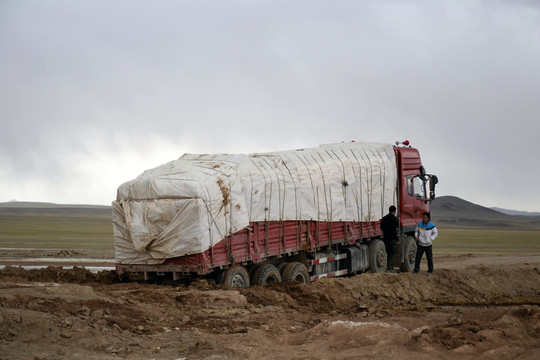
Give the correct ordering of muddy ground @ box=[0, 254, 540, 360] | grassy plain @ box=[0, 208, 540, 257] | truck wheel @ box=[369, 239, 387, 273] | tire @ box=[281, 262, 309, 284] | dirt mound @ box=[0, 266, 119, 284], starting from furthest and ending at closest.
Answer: grassy plain @ box=[0, 208, 540, 257] < truck wheel @ box=[369, 239, 387, 273] < tire @ box=[281, 262, 309, 284] < dirt mound @ box=[0, 266, 119, 284] < muddy ground @ box=[0, 254, 540, 360]

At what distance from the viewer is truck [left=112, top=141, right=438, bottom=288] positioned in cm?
1523

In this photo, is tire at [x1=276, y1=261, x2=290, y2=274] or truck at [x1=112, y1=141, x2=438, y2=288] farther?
tire at [x1=276, y1=261, x2=290, y2=274]

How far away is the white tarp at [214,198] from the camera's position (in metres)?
15.1

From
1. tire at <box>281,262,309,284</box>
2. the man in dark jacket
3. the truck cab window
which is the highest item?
the truck cab window

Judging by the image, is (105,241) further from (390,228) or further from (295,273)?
→ (295,273)

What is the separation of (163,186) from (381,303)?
20.3ft

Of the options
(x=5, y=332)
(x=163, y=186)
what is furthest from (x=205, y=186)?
(x=5, y=332)

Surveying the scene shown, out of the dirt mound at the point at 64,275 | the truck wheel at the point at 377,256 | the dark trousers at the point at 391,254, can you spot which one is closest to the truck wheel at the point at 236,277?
the dirt mound at the point at 64,275

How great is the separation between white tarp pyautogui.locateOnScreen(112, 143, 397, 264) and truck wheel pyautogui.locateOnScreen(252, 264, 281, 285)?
3.87 feet

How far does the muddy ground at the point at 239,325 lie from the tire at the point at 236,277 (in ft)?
1.69

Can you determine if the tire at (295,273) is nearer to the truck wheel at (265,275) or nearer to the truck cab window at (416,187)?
the truck wheel at (265,275)

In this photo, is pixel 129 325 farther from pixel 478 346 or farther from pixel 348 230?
pixel 348 230

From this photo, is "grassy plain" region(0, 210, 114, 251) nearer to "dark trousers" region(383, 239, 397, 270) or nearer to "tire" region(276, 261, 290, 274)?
"dark trousers" region(383, 239, 397, 270)

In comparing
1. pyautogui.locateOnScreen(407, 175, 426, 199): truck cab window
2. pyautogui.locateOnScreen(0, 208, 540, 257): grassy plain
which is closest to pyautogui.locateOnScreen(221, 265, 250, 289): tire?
pyautogui.locateOnScreen(407, 175, 426, 199): truck cab window
